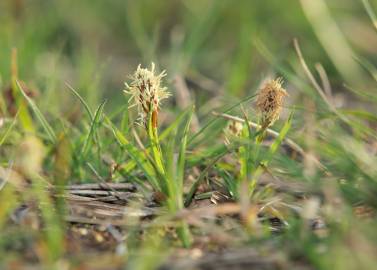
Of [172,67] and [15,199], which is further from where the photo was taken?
[172,67]

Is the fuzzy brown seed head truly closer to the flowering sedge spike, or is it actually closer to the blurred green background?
the flowering sedge spike

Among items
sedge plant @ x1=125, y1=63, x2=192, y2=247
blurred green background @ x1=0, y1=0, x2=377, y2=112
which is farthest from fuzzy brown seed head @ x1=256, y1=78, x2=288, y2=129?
blurred green background @ x1=0, y1=0, x2=377, y2=112

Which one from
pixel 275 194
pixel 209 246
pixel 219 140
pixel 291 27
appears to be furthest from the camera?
pixel 291 27

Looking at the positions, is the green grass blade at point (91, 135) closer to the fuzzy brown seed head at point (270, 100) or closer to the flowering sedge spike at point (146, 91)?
the flowering sedge spike at point (146, 91)

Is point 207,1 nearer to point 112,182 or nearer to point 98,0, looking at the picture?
point 98,0

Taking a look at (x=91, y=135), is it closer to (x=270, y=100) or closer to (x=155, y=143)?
(x=155, y=143)

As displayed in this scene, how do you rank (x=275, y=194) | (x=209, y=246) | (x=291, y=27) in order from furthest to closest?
(x=291, y=27), (x=275, y=194), (x=209, y=246)

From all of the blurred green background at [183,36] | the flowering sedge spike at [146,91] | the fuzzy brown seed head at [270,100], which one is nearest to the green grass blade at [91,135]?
the flowering sedge spike at [146,91]

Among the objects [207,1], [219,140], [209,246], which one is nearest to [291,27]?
[207,1]

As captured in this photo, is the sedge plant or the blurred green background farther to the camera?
the blurred green background
